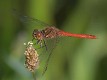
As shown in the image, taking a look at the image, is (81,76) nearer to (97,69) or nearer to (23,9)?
(97,69)

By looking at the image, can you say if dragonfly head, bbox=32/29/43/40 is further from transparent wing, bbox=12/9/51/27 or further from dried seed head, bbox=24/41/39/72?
dried seed head, bbox=24/41/39/72

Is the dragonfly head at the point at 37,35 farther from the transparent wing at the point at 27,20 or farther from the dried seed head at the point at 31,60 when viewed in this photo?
the dried seed head at the point at 31,60

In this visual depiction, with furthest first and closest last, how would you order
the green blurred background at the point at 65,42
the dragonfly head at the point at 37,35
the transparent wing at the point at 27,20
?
the green blurred background at the point at 65,42 < the transparent wing at the point at 27,20 < the dragonfly head at the point at 37,35

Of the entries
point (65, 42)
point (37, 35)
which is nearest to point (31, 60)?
point (37, 35)

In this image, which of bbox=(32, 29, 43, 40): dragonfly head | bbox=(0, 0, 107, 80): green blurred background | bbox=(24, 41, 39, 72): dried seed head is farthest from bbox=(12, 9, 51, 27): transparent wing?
bbox=(24, 41, 39, 72): dried seed head

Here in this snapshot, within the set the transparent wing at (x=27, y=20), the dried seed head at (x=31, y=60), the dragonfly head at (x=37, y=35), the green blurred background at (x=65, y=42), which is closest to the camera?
the dried seed head at (x=31, y=60)

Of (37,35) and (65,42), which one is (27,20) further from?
(65,42)

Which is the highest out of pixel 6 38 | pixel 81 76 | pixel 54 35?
pixel 54 35

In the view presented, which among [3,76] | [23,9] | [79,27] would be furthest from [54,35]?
[23,9]

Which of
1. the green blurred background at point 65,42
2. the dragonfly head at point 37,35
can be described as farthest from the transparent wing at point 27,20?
the dragonfly head at point 37,35
